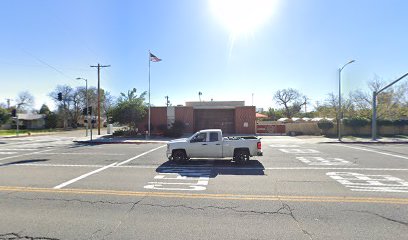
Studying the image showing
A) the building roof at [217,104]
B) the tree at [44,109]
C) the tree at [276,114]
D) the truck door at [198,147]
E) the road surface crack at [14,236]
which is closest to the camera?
the road surface crack at [14,236]

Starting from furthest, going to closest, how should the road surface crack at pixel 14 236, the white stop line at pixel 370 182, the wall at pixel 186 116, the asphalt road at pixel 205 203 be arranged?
the wall at pixel 186 116 → the white stop line at pixel 370 182 → the asphalt road at pixel 205 203 → the road surface crack at pixel 14 236

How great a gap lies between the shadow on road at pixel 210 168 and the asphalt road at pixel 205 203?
0.08 m

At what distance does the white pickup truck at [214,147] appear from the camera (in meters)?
12.2

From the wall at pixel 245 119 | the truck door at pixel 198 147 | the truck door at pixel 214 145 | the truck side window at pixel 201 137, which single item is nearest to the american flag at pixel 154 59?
the wall at pixel 245 119

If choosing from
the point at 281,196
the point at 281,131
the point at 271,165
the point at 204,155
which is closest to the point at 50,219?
the point at 281,196

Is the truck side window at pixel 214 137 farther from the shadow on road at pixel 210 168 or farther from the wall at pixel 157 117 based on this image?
the wall at pixel 157 117

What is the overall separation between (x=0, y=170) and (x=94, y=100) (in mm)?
65167

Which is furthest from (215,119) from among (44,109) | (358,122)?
(44,109)

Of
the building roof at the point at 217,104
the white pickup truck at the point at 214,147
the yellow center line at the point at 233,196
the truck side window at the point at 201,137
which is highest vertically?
the building roof at the point at 217,104

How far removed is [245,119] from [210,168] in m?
26.1

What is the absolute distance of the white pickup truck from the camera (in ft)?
40.1

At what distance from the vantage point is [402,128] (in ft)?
116

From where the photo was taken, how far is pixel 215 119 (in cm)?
3800

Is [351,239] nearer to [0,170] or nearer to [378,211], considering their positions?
[378,211]
